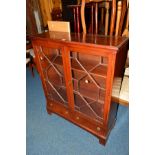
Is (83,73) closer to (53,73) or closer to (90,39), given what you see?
(90,39)

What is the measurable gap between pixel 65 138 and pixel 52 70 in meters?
0.76

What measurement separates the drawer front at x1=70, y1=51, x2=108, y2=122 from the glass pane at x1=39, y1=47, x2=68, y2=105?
0.52 ft

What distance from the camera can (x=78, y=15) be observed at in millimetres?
1343

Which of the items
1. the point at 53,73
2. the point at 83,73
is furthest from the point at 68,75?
the point at 53,73

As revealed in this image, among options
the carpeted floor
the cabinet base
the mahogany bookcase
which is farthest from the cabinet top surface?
the carpeted floor

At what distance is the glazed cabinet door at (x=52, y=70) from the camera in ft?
4.56

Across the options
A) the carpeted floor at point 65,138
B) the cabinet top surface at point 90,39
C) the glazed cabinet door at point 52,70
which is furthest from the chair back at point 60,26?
the carpeted floor at point 65,138

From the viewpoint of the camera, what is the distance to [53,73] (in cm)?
152

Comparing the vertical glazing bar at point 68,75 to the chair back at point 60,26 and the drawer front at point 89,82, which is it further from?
the chair back at point 60,26

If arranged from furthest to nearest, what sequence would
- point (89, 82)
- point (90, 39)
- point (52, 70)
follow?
point (52, 70) → point (89, 82) → point (90, 39)

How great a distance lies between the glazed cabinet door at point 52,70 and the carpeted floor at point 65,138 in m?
0.32

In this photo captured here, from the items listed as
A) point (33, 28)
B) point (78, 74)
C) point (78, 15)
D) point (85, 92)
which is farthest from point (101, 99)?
point (33, 28)

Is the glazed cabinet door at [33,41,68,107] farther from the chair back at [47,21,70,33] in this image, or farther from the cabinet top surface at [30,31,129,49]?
the chair back at [47,21,70,33]
